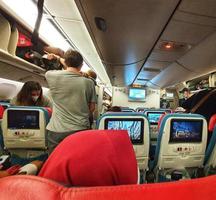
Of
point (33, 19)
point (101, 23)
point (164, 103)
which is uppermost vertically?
point (33, 19)

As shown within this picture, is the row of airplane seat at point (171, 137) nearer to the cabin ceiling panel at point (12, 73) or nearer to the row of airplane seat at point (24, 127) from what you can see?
the row of airplane seat at point (24, 127)

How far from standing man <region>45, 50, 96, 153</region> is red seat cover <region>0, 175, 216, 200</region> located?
2104mm

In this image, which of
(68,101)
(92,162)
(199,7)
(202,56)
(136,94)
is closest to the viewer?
(92,162)

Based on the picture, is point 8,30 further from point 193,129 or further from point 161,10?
point 193,129

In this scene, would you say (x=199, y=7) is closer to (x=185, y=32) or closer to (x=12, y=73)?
(x=185, y=32)

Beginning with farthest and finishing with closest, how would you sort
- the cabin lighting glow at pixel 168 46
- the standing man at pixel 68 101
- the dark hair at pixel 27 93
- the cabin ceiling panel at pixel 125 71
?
the cabin ceiling panel at pixel 125 71, the cabin lighting glow at pixel 168 46, the dark hair at pixel 27 93, the standing man at pixel 68 101

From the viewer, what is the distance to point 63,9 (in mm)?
3434

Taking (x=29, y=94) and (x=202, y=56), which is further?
(x=202, y=56)

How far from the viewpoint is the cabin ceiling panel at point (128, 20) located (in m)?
2.43

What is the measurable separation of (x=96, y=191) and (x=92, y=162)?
12 cm

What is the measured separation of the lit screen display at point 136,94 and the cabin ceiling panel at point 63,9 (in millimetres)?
9603

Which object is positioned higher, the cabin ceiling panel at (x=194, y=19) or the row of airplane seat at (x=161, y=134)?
the cabin ceiling panel at (x=194, y=19)

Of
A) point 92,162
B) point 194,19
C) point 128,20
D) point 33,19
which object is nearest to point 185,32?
point 194,19

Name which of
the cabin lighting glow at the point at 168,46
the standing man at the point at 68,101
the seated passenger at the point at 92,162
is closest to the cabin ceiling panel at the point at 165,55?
the cabin lighting glow at the point at 168,46
